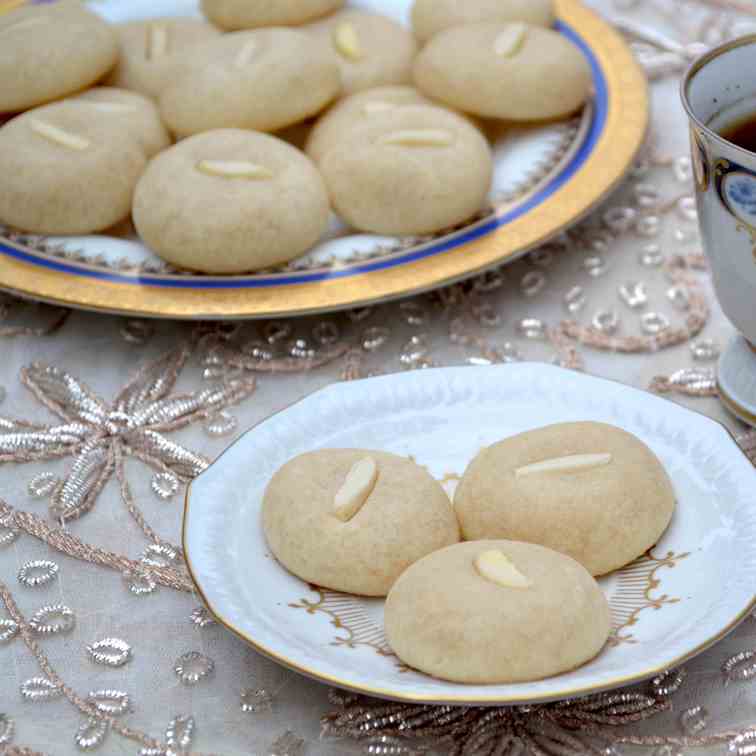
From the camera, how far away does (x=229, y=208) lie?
2.44ft

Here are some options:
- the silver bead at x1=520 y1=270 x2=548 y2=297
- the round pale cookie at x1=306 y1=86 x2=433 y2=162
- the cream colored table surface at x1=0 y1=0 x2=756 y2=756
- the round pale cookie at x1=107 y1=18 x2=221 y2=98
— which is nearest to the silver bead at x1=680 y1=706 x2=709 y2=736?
the cream colored table surface at x1=0 y1=0 x2=756 y2=756

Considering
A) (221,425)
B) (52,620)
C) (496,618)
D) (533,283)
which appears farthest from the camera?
(533,283)

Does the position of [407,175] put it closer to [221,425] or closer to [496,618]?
[221,425]

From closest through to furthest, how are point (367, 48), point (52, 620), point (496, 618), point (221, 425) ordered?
1. point (496, 618)
2. point (52, 620)
3. point (221, 425)
4. point (367, 48)

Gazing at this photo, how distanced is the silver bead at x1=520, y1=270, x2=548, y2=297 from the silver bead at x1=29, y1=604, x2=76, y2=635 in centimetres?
39

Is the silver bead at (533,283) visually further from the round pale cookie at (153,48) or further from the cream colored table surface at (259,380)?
the round pale cookie at (153,48)

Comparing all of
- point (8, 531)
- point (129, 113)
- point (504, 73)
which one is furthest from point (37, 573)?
point (504, 73)

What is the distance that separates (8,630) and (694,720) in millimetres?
329

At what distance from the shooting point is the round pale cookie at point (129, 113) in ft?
2.74

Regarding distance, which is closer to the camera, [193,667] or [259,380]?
[193,667]

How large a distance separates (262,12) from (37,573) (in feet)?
1.75

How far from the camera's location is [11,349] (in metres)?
0.77

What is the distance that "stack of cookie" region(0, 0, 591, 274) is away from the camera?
2.49ft

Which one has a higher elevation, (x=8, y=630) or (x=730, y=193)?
(x=730, y=193)
